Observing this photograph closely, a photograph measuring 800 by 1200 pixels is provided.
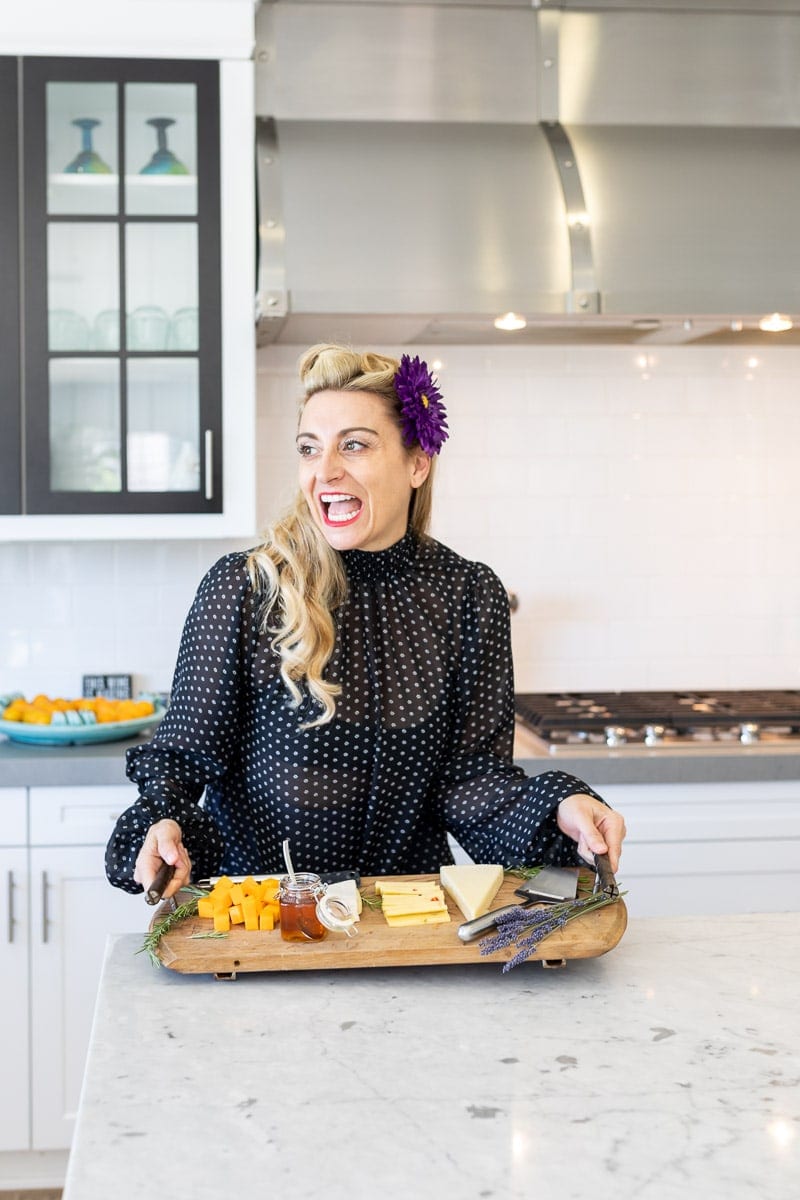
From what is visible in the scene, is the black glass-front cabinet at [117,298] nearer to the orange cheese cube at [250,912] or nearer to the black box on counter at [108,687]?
the black box on counter at [108,687]

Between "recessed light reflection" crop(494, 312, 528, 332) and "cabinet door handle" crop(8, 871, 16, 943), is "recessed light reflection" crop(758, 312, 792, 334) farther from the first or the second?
"cabinet door handle" crop(8, 871, 16, 943)

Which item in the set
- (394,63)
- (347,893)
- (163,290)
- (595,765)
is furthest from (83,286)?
(347,893)

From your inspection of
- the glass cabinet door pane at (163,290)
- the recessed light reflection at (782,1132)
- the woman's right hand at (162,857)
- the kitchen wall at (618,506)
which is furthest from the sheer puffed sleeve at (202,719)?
the kitchen wall at (618,506)

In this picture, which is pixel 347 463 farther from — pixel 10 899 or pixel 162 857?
pixel 10 899

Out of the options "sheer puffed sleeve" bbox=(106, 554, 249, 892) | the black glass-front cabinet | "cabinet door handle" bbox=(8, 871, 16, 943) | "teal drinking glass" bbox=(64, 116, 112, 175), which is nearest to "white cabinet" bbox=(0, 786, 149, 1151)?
"cabinet door handle" bbox=(8, 871, 16, 943)

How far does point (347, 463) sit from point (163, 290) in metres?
1.35

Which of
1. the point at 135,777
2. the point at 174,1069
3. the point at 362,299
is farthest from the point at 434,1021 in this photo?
the point at 362,299

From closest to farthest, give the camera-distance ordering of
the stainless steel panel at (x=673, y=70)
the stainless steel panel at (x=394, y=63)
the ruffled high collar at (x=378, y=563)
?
the ruffled high collar at (x=378, y=563) → the stainless steel panel at (x=394, y=63) → the stainless steel panel at (x=673, y=70)

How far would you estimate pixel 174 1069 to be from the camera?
126 cm

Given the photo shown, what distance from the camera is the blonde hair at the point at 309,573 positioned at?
76.0 inches

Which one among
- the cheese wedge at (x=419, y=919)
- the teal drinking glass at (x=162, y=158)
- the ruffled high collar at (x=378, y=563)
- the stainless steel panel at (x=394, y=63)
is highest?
the stainless steel panel at (x=394, y=63)

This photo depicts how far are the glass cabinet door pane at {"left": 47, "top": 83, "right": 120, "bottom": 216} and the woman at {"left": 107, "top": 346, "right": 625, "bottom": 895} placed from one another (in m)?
1.33

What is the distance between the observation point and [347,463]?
195 cm

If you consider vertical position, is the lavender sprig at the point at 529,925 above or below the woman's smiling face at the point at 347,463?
below
